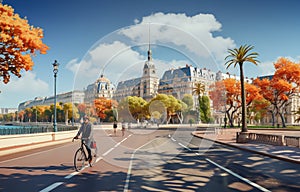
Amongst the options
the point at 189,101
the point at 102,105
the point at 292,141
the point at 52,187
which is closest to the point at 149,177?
the point at 52,187

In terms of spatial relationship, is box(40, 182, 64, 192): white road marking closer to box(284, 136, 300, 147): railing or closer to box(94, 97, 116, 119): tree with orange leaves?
box(284, 136, 300, 147): railing

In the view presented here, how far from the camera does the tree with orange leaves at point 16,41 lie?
44.4 feet

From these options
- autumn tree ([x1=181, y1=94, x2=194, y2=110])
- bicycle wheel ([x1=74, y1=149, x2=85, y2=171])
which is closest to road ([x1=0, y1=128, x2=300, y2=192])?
bicycle wheel ([x1=74, y1=149, x2=85, y2=171])

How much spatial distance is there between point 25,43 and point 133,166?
8.61 meters

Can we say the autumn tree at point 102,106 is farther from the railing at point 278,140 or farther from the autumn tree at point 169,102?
the railing at point 278,140

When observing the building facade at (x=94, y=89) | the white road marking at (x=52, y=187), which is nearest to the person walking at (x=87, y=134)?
the white road marking at (x=52, y=187)

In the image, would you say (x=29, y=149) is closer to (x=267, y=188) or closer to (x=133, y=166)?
(x=133, y=166)

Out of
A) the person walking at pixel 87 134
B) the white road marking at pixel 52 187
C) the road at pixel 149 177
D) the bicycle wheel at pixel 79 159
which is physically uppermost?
the person walking at pixel 87 134

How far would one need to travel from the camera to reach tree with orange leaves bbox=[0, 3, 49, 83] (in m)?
13.5

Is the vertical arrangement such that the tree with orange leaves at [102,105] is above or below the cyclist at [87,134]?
above

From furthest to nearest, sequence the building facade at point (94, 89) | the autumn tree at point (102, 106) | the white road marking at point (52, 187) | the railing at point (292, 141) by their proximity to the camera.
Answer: the autumn tree at point (102, 106)
the building facade at point (94, 89)
the railing at point (292, 141)
the white road marking at point (52, 187)

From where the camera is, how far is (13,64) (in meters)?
15.0

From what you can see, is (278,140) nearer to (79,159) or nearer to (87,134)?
(87,134)

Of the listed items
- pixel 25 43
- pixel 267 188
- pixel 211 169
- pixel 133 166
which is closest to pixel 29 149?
pixel 25 43
